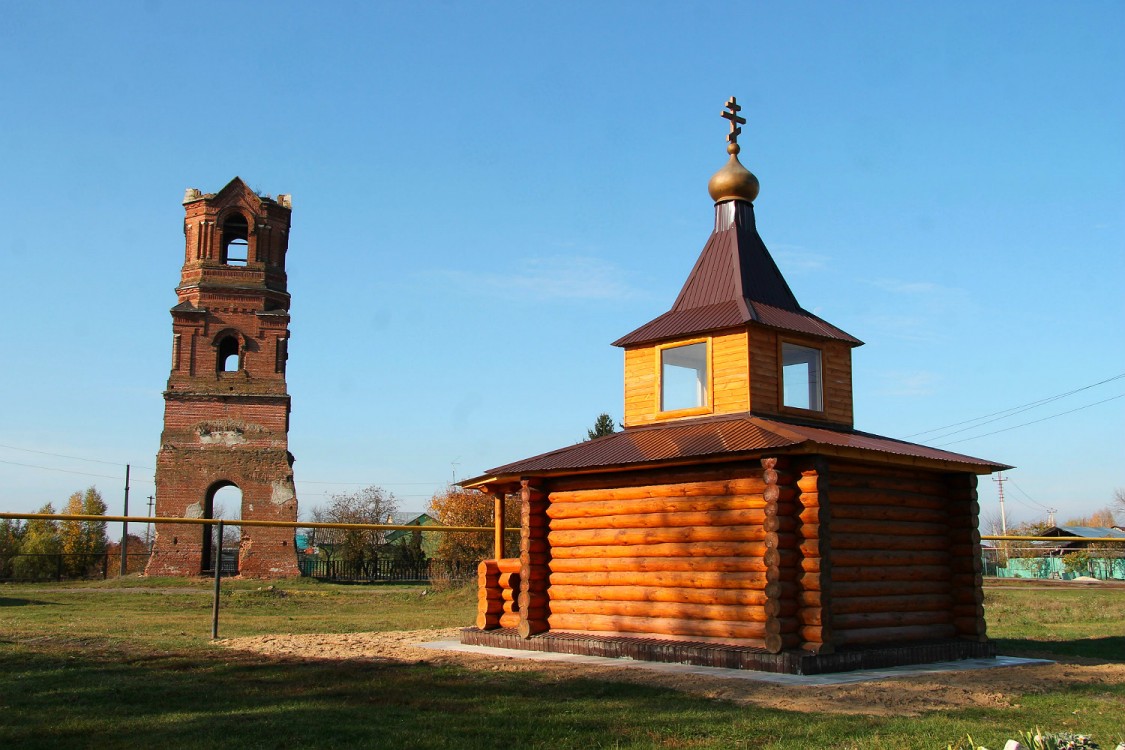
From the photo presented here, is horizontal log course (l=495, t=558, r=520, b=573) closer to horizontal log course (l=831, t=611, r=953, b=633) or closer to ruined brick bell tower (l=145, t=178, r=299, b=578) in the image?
horizontal log course (l=831, t=611, r=953, b=633)

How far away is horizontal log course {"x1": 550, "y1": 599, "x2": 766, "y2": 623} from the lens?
11711 millimetres

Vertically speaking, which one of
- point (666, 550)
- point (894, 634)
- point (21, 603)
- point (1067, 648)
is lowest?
point (1067, 648)

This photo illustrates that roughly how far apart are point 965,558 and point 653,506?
14.2ft

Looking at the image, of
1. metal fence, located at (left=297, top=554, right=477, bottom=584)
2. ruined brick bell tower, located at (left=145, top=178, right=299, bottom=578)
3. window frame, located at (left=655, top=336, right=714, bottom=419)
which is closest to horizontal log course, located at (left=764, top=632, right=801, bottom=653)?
window frame, located at (left=655, top=336, right=714, bottom=419)

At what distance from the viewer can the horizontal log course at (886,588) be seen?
38.8 ft

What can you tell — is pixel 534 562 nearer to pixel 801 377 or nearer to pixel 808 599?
pixel 808 599

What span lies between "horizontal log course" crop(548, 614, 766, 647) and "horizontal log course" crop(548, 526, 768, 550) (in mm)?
980

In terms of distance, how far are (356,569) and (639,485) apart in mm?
25296

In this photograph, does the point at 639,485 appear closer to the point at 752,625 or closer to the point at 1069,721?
the point at 752,625

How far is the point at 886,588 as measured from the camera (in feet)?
40.8

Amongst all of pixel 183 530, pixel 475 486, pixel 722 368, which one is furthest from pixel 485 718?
pixel 183 530

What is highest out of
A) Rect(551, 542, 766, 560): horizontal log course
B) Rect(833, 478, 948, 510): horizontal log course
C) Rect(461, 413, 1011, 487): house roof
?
Rect(461, 413, 1011, 487): house roof

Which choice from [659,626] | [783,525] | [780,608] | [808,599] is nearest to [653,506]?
[659,626]

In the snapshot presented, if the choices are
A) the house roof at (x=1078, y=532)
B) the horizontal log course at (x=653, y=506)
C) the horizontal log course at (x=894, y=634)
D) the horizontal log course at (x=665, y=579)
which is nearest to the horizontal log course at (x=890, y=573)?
the horizontal log course at (x=894, y=634)
